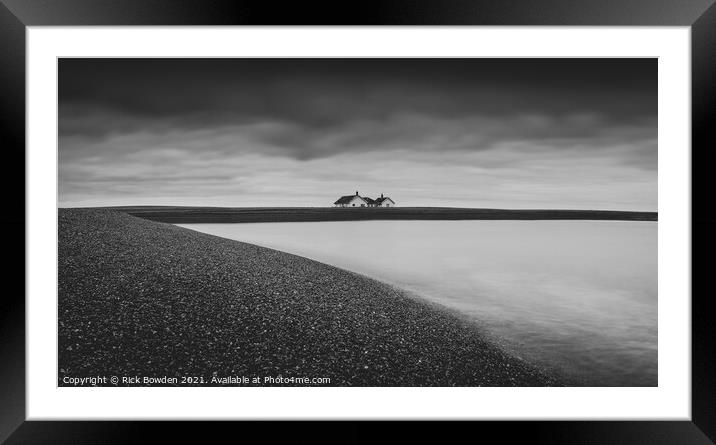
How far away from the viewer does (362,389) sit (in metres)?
3.50

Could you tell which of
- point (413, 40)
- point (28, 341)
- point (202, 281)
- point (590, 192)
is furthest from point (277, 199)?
point (590, 192)

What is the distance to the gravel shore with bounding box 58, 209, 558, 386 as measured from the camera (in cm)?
353

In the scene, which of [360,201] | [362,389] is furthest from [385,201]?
[362,389]

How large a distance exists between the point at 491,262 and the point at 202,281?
11.3 feet

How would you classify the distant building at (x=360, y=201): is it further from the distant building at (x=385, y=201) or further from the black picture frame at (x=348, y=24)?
the black picture frame at (x=348, y=24)

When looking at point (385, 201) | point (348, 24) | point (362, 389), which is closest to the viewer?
point (348, 24)

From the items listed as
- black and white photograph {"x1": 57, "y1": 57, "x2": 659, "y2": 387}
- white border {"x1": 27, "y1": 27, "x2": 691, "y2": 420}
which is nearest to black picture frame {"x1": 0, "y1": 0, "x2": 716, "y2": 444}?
white border {"x1": 27, "y1": 27, "x2": 691, "y2": 420}

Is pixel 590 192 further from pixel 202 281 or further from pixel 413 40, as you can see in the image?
pixel 202 281

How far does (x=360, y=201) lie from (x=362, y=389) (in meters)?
1.91

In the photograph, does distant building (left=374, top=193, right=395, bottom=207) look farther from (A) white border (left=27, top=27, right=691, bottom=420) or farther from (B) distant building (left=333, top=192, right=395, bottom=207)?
(A) white border (left=27, top=27, right=691, bottom=420)

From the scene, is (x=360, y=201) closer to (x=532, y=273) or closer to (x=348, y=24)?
(x=348, y=24)

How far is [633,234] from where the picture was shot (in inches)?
148

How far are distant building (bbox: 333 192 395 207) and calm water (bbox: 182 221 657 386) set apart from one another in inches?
8.7

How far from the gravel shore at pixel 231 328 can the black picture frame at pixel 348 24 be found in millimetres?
408
